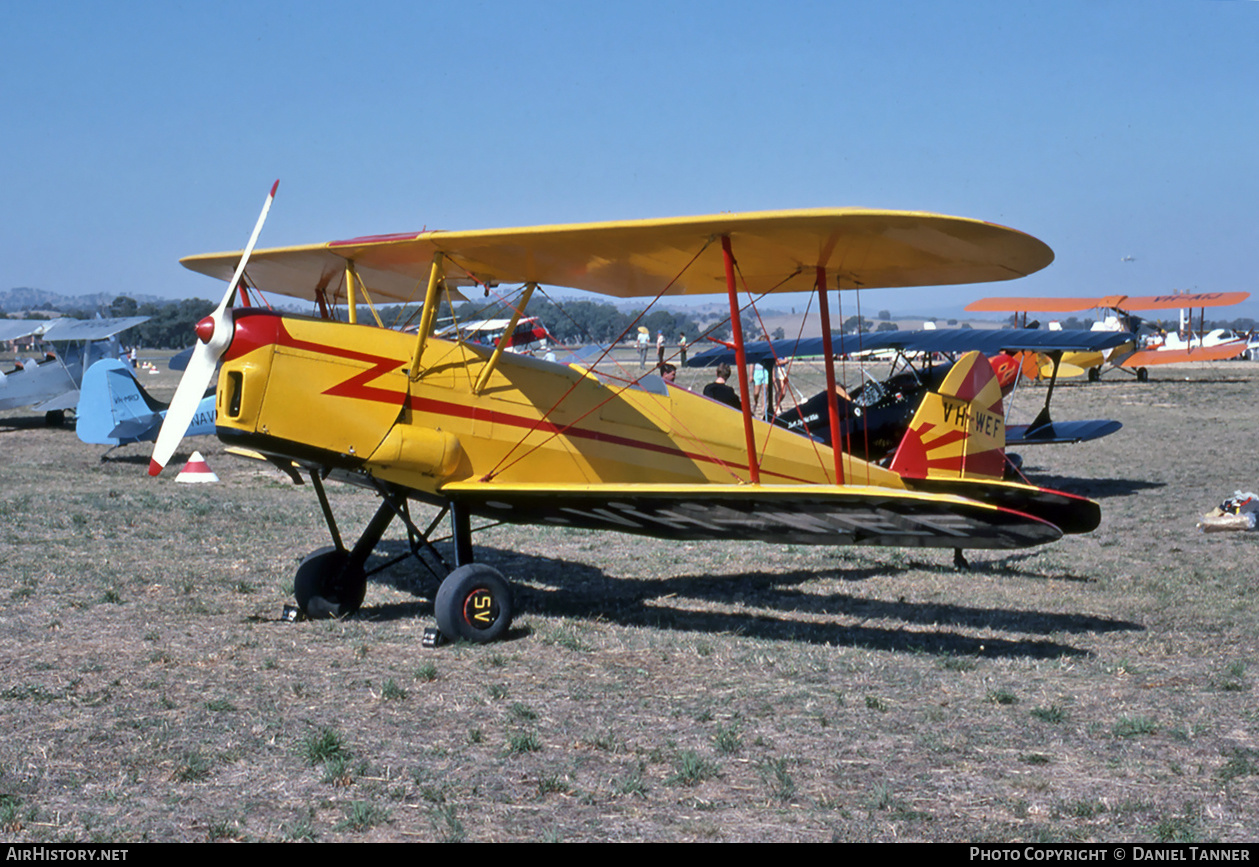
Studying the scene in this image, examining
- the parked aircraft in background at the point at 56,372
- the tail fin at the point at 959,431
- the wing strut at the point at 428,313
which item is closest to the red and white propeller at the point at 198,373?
the wing strut at the point at 428,313

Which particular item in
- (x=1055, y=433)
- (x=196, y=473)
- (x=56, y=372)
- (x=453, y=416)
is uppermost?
(x=56, y=372)

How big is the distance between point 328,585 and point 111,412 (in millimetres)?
11428

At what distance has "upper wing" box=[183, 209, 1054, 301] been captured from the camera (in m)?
5.49

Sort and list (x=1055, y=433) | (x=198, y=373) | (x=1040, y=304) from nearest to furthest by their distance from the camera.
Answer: (x=198, y=373)
(x=1055, y=433)
(x=1040, y=304)

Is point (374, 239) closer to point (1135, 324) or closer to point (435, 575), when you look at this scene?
point (435, 575)

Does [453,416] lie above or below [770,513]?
above

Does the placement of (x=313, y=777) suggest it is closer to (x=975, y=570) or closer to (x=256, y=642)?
(x=256, y=642)

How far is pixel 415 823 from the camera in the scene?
11.6 feet

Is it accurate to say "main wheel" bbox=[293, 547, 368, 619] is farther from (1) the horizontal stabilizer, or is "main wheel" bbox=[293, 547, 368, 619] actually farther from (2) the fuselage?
(1) the horizontal stabilizer

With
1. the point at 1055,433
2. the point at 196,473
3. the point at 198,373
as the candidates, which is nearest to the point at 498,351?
the point at 198,373

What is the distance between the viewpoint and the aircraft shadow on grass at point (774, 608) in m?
6.31

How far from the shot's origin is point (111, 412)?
642 inches

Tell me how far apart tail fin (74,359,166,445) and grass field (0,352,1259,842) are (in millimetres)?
6849

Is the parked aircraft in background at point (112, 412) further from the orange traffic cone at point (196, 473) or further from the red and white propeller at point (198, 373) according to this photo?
the red and white propeller at point (198, 373)
